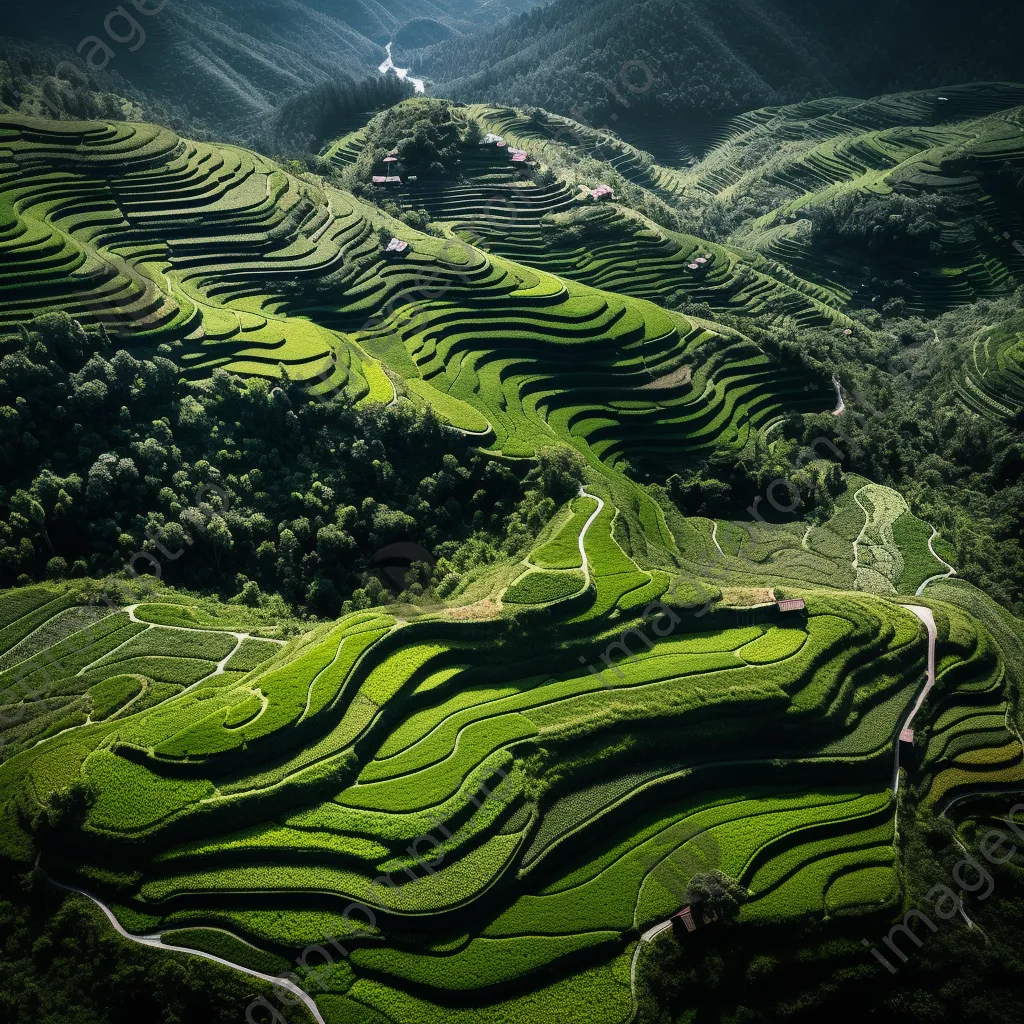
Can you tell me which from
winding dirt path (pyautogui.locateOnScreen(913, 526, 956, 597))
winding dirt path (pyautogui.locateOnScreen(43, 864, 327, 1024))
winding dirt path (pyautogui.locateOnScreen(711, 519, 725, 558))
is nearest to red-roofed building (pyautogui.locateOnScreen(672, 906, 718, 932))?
winding dirt path (pyautogui.locateOnScreen(43, 864, 327, 1024))

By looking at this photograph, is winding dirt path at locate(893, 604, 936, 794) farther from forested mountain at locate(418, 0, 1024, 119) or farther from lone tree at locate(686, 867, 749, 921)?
forested mountain at locate(418, 0, 1024, 119)

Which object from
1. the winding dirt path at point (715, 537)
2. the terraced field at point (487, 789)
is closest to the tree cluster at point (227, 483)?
the terraced field at point (487, 789)

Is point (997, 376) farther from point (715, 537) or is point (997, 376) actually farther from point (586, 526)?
point (586, 526)

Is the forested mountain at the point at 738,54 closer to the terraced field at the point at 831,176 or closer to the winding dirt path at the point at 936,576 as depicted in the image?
the terraced field at the point at 831,176

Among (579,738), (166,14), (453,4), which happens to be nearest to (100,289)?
(579,738)

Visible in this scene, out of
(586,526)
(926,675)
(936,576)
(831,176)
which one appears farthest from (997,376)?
(831,176)

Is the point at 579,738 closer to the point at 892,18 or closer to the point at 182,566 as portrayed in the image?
the point at 182,566
